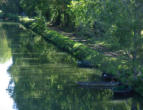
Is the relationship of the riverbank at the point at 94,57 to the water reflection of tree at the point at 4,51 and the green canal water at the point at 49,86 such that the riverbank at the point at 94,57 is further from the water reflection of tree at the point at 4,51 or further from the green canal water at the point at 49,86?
the water reflection of tree at the point at 4,51

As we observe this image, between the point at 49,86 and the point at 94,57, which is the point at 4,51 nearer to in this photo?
the point at 94,57

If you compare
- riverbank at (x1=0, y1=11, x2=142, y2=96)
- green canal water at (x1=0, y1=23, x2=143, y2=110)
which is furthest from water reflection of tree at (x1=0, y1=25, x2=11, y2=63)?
riverbank at (x1=0, y1=11, x2=142, y2=96)

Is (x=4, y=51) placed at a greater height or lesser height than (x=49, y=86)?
greater

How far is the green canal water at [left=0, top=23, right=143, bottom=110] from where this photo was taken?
22453 mm

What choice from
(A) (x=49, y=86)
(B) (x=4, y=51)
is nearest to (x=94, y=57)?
(A) (x=49, y=86)

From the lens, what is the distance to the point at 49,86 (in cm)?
2659

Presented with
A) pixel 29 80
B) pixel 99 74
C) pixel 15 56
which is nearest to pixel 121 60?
pixel 99 74

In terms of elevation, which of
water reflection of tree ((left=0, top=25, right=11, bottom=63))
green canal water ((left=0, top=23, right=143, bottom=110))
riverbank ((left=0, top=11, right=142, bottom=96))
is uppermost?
riverbank ((left=0, top=11, right=142, bottom=96))

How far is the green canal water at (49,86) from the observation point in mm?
22453

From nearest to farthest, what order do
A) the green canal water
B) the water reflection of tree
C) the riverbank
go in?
the green canal water
the riverbank
the water reflection of tree

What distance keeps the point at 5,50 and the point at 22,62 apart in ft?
29.1

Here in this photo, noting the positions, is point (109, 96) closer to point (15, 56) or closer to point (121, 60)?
point (121, 60)

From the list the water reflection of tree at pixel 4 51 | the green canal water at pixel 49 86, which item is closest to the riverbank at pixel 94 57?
the green canal water at pixel 49 86

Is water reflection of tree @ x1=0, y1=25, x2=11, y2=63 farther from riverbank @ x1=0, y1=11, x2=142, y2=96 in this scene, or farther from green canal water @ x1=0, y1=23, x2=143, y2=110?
riverbank @ x1=0, y1=11, x2=142, y2=96
